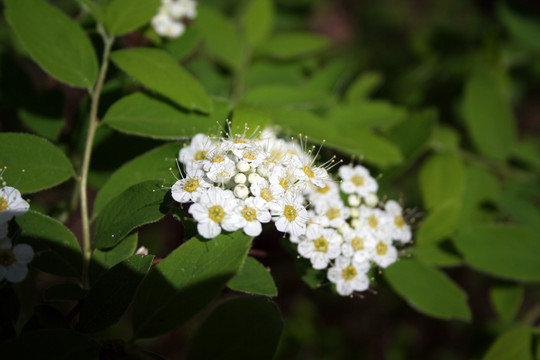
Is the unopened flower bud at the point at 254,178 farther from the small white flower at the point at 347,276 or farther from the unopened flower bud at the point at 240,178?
the small white flower at the point at 347,276

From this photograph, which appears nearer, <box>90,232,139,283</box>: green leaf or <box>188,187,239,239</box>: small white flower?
<box>188,187,239,239</box>: small white flower

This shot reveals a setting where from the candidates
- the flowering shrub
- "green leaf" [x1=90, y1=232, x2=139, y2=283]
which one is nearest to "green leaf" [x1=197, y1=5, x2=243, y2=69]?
the flowering shrub

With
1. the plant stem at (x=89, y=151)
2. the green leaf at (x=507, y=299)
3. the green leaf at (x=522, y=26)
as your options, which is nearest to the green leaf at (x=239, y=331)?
the plant stem at (x=89, y=151)

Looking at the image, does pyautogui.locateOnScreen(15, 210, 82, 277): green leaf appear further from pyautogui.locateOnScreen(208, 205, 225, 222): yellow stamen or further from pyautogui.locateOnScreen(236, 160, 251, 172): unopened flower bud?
pyautogui.locateOnScreen(236, 160, 251, 172): unopened flower bud

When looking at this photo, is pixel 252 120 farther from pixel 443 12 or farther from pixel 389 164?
pixel 443 12

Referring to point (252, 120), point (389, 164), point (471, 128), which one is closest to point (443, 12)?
point (471, 128)

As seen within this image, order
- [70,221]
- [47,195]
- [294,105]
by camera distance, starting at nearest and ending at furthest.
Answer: [294,105]
[70,221]
[47,195]
